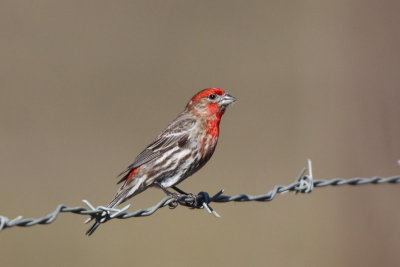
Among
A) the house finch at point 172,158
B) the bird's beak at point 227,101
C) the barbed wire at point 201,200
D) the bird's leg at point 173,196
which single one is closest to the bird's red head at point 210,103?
the bird's beak at point 227,101

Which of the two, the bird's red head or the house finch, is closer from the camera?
the house finch

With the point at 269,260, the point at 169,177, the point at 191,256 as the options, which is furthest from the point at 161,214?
the point at 169,177

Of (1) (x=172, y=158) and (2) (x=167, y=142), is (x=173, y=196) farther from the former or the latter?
(2) (x=167, y=142)

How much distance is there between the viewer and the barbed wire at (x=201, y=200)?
4078 mm

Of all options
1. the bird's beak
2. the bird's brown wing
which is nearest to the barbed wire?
the bird's brown wing

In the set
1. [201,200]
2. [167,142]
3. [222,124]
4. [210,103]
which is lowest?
[201,200]

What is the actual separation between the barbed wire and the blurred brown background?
3853mm

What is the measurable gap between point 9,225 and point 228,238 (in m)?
6.72

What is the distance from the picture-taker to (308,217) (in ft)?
35.8

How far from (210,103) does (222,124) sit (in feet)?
23.6

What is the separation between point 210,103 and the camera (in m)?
7.53

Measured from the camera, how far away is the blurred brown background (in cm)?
993

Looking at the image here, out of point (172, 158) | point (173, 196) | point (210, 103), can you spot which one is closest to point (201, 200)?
point (173, 196)

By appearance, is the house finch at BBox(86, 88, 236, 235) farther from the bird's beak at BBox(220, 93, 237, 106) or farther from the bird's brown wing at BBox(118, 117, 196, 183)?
the bird's beak at BBox(220, 93, 237, 106)
